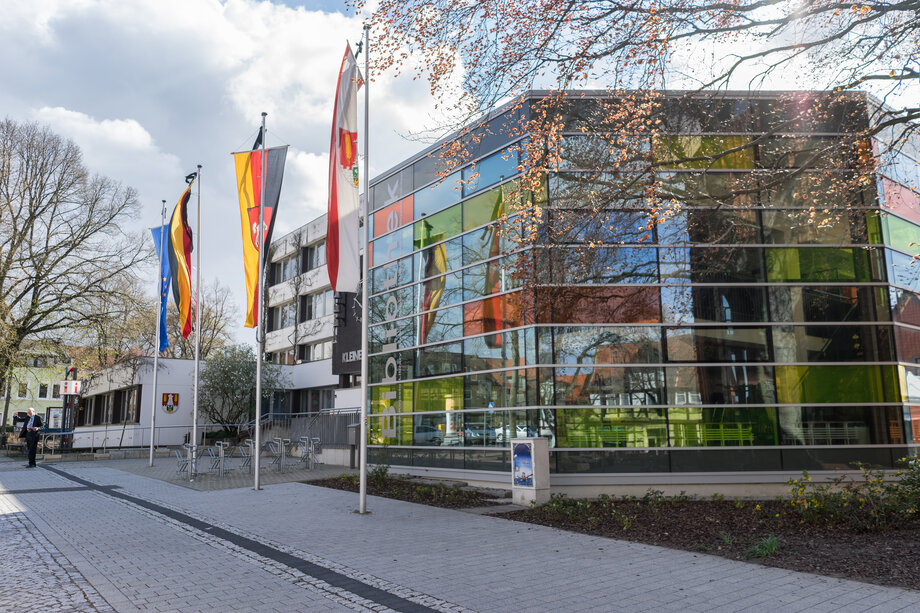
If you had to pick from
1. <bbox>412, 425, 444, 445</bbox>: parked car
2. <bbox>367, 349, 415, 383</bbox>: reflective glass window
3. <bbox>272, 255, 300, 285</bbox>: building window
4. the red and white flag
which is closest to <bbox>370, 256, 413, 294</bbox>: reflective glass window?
<bbox>367, 349, 415, 383</bbox>: reflective glass window

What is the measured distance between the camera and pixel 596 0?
31.1 ft

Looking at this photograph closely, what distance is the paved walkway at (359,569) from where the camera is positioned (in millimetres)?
5953

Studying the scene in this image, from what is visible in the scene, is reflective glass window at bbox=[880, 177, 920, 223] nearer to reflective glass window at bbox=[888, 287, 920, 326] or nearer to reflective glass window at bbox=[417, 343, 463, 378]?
reflective glass window at bbox=[888, 287, 920, 326]

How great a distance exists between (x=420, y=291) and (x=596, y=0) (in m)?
10.3

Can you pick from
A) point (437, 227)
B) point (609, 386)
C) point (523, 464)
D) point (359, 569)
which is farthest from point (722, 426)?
point (359, 569)

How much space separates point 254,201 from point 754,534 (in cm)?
1324

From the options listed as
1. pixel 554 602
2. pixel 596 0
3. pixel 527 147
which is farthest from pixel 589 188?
pixel 554 602

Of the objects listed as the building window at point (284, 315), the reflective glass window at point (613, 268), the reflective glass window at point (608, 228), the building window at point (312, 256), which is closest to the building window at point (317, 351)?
the building window at point (284, 315)

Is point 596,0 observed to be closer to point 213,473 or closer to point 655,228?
point 655,228

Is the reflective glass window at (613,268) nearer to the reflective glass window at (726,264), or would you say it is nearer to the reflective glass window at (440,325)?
the reflective glass window at (726,264)

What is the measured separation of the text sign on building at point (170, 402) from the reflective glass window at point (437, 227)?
79.1 feet

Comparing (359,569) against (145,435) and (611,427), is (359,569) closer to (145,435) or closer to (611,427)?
(611,427)

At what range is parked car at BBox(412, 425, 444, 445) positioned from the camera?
17.1 m

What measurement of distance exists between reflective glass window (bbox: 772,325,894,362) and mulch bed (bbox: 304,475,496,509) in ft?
23.6
